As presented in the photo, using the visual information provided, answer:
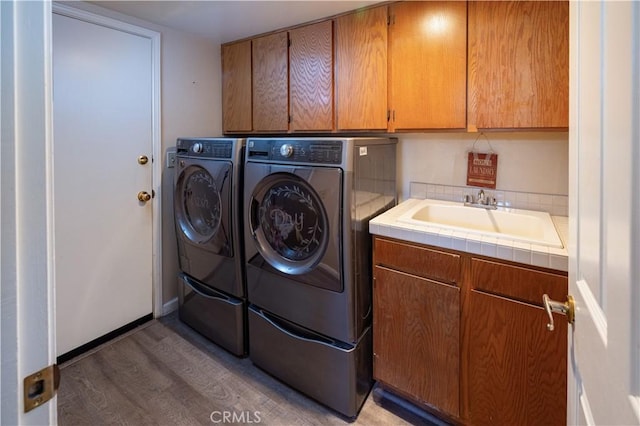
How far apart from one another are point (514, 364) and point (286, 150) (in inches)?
53.4

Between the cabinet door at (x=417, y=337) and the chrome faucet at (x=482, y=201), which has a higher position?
the chrome faucet at (x=482, y=201)

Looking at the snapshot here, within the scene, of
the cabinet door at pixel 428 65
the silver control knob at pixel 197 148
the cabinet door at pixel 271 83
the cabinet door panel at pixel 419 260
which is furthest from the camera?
the cabinet door at pixel 271 83

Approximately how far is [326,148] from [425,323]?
0.92 metres

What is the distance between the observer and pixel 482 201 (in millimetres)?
1953

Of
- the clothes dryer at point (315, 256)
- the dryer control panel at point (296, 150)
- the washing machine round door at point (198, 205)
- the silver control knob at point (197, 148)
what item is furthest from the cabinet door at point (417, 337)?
the silver control knob at point (197, 148)

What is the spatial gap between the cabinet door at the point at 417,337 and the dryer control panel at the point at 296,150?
59 centimetres

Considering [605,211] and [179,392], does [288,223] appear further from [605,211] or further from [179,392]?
[605,211]

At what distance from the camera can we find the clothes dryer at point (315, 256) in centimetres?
157

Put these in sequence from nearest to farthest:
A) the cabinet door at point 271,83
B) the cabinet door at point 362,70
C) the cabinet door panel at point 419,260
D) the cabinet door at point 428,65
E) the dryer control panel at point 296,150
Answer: the cabinet door panel at point 419,260
the dryer control panel at point 296,150
the cabinet door at point 428,65
the cabinet door at point 362,70
the cabinet door at point 271,83

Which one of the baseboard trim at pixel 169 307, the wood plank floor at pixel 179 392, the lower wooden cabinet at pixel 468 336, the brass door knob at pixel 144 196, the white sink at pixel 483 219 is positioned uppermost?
the brass door knob at pixel 144 196

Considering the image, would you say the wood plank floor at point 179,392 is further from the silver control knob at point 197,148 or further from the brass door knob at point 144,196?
the silver control knob at point 197,148

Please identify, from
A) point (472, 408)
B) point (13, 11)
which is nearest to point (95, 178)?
point (13, 11)

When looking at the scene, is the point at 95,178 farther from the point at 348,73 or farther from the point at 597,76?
the point at 597,76

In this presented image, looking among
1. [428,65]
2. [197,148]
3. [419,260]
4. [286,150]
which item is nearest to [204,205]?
[197,148]
